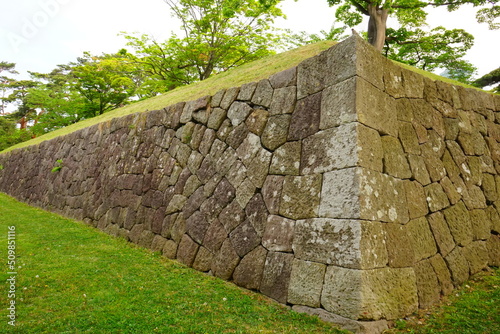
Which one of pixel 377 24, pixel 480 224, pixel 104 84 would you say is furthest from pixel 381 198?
pixel 104 84

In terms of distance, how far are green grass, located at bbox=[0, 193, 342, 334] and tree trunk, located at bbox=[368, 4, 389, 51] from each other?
10086 millimetres

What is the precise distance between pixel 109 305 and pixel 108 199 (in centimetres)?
478

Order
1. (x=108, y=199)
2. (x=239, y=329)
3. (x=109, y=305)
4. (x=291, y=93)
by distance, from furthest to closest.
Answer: (x=108, y=199) → (x=291, y=93) → (x=109, y=305) → (x=239, y=329)

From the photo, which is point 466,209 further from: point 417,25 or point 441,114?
point 417,25

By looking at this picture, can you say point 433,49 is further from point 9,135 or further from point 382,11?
point 9,135

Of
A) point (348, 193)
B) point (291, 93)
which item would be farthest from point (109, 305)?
point (291, 93)

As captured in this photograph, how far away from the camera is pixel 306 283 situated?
3344 mm

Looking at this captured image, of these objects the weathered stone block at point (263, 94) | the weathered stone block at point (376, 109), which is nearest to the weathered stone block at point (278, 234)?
the weathered stone block at point (376, 109)

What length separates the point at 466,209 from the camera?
453cm

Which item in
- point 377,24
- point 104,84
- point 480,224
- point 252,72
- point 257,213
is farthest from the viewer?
point 104,84

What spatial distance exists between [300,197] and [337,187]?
1.66 feet

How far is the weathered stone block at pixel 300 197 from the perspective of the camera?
3.54 meters

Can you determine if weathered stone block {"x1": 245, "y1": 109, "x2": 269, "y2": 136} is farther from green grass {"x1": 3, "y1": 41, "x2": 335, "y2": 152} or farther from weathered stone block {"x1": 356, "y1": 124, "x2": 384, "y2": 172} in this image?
green grass {"x1": 3, "y1": 41, "x2": 335, "y2": 152}

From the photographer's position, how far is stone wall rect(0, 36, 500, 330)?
3197 millimetres
